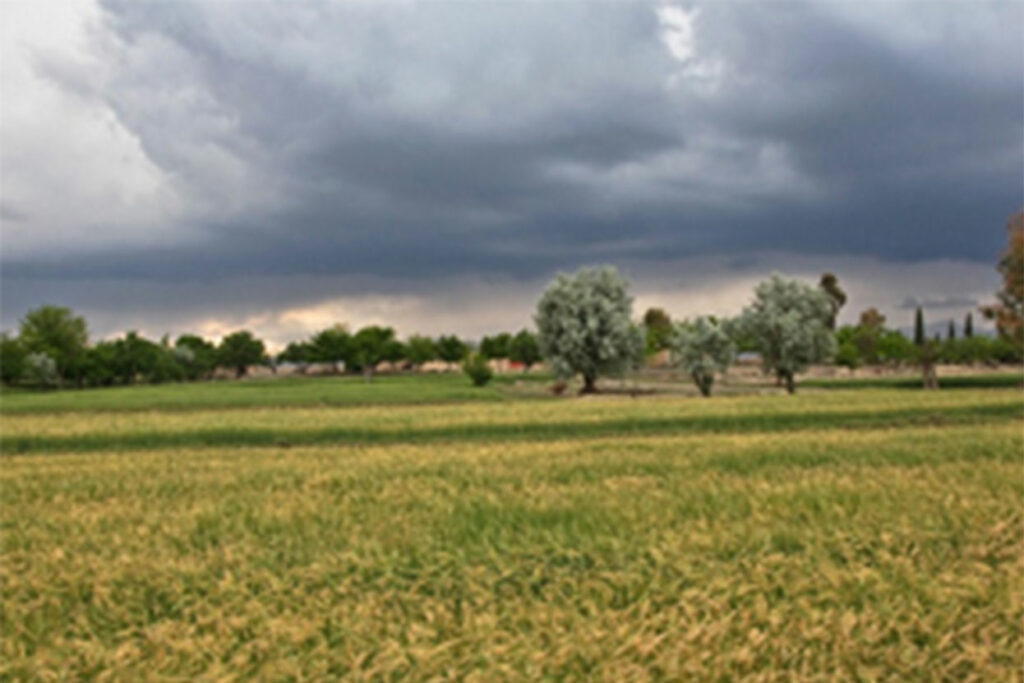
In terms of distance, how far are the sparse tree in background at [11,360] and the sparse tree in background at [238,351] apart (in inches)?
2112

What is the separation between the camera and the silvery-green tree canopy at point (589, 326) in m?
67.9

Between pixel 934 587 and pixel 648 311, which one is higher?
pixel 648 311

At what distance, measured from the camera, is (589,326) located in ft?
221

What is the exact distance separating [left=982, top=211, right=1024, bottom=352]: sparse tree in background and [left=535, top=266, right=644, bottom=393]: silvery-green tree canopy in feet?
102

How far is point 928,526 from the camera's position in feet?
24.2

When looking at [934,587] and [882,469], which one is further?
[882,469]

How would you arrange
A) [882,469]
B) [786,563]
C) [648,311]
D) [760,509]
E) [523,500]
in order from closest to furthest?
1. [786,563]
2. [760,509]
3. [523,500]
4. [882,469]
5. [648,311]

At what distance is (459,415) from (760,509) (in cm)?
2758

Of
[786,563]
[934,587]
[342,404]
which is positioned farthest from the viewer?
[342,404]

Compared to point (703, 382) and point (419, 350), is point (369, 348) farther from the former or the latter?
point (703, 382)

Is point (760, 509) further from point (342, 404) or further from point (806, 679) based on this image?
point (342, 404)

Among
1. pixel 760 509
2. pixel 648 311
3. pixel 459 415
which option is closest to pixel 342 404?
pixel 459 415

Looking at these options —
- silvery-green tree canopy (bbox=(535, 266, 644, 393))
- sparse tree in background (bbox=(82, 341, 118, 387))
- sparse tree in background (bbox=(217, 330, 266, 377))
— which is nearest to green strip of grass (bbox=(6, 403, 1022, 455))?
silvery-green tree canopy (bbox=(535, 266, 644, 393))

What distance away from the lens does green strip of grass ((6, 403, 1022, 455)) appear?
1140 inches
